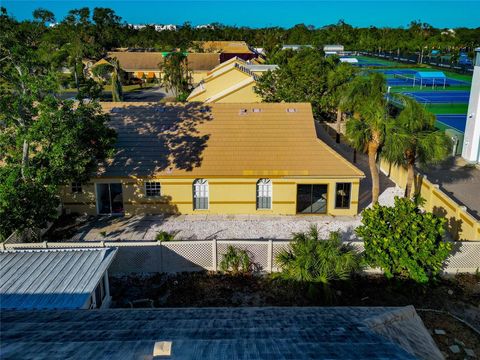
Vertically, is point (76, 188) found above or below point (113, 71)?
below

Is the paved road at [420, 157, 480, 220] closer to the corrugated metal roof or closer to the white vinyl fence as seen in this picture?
the white vinyl fence

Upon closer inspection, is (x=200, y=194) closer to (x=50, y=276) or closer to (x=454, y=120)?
(x=50, y=276)

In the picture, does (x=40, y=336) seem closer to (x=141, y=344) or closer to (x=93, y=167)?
(x=141, y=344)

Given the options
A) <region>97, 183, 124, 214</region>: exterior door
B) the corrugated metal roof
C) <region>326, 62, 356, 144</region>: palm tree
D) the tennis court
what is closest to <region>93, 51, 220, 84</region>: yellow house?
the tennis court

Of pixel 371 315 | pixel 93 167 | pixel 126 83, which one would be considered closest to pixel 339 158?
pixel 93 167

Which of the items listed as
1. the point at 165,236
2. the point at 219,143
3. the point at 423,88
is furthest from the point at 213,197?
the point at 423,88

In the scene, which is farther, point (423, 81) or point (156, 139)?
point (423, 81)

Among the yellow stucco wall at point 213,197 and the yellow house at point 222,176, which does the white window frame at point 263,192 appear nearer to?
the yellow house at point 222,176
